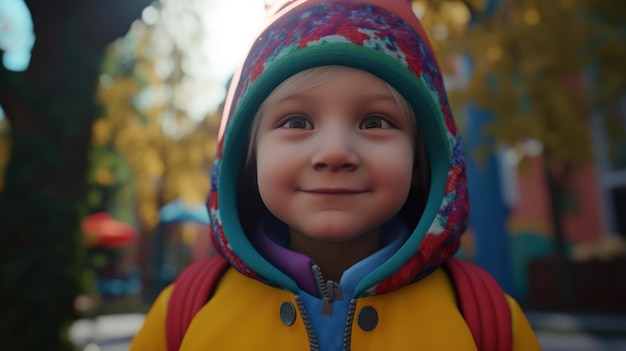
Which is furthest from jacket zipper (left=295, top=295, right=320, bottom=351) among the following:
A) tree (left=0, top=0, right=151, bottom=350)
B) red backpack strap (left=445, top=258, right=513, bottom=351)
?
tree (left=0, top=0, right=151, bottom=350)

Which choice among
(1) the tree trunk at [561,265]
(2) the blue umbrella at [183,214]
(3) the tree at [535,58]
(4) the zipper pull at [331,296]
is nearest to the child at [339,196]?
(4) the zipper pull at [331,296]

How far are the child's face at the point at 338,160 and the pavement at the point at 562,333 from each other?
4.60m

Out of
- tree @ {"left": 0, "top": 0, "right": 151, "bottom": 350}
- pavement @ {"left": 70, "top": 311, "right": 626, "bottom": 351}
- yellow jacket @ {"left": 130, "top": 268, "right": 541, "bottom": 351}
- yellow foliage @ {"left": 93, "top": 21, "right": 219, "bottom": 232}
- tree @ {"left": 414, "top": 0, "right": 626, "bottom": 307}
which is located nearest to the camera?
yellow jacket @ {"left": 130, "top": 268, "right": 541, "bottom": 351}

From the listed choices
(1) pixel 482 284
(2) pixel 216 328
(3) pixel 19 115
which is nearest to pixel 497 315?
(1) pixel 482 284

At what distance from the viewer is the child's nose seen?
1545mm

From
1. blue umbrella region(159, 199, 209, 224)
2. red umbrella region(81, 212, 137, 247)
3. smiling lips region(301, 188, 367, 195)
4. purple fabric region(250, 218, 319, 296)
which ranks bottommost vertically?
red umbrella region(81, 212, 137, 247)

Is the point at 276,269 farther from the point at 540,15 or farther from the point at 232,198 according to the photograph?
the point at 540,15

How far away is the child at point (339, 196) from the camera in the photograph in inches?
62.3

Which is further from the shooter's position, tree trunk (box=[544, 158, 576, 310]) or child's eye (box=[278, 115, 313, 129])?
tree trunk (box=[544, 158, 576, 310])

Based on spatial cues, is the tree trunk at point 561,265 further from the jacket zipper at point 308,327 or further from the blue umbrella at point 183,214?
the jacket zipper at point 308,327

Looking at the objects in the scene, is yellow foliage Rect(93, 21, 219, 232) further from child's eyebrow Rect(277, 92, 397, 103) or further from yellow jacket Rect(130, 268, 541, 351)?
yellow jacket Rect(130, 268, 541, 351)

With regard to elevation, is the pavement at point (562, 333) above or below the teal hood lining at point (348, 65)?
below

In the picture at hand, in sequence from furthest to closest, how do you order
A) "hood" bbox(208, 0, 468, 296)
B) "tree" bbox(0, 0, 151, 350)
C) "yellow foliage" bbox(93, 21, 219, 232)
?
"yellow foliage" bbox(93, 21, 219, 232), "tree" bbox(0, 0, 151, 350), "hood" bbox(208, 0, 468, 296)

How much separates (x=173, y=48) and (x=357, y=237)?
9.84 m
